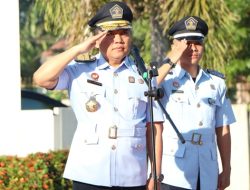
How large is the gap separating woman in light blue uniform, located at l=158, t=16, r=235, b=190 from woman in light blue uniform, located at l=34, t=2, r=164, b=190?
35.7 inches

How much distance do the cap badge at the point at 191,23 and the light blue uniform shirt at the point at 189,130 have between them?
307 millimetres

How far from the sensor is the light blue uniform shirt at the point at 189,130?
22.3 ft

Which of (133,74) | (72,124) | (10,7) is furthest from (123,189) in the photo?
(72,124)

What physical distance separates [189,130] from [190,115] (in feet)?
0.34

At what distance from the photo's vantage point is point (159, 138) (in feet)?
19.6

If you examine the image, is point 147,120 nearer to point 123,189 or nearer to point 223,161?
point 123,189

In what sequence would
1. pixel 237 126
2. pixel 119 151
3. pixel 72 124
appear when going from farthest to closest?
1. pixel 237 126
2. pixel 72 124
3. pixel 119 151

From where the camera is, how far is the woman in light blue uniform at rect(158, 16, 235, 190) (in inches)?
267

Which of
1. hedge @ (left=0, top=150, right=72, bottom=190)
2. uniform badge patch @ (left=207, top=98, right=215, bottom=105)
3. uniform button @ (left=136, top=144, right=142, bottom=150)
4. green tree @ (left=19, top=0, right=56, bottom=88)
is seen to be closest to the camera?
uniform button @ (left=136, top=144, right=142, bottom=150)

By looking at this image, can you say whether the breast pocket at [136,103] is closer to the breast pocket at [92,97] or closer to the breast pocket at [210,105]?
the breast pocket at [92,97]

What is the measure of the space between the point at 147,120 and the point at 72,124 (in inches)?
174

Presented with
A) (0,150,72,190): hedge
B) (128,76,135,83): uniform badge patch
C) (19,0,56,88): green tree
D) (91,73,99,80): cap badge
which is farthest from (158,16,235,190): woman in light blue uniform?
(19,0,56,88): green tree

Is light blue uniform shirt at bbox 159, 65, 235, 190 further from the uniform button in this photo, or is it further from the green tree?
the green tree

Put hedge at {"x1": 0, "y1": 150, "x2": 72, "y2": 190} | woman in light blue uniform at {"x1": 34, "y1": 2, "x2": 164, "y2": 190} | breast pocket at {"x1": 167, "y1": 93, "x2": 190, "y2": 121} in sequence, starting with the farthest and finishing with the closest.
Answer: hedge at {"x1": 0, "y1": 150, "x2": 72, "y2": 190}
breast pocket at {"x1": 167, "y1": 93, "x2": 190, "y2": 121}
woman in light blue uniform at {"x1": 34, "y1": 2, "x2": 164, "y2": 190}
